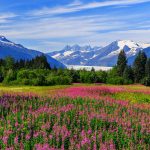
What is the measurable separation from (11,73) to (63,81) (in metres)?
9.88

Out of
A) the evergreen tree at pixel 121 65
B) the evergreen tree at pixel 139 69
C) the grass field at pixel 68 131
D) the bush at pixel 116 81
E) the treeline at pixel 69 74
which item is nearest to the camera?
the grass field at pixel 68 131

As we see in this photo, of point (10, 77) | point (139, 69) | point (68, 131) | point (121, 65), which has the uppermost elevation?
point (121, 65)

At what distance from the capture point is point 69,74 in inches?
3501

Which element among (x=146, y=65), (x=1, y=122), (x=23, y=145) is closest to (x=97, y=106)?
(x=1, y=122)

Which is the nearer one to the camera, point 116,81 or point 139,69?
point 116,81

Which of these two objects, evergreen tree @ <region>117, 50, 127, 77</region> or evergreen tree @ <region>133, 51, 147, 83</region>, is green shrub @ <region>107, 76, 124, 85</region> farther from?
evergreen tree @ <region>117, 50, 127, 77</region>

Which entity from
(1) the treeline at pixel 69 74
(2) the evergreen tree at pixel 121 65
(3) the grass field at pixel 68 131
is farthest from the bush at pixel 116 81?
(3) the grass field at pixel 68 131

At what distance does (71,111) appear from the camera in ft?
57.9

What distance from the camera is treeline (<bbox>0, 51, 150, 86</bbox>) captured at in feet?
229

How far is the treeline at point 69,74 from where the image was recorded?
229 ft

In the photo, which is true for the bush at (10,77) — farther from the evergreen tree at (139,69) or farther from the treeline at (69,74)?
the evergreen tree at (139,69)

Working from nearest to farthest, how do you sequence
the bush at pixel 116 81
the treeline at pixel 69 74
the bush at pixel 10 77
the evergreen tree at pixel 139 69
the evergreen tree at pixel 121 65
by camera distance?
the treeline at pixel 69 74, the bush at pixel 10 77, the bush at pixel 116 81, the evergreen tree at pixel 139 69, the evergreen tree at pixel 121 65

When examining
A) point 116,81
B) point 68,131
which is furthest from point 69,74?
point 68,131

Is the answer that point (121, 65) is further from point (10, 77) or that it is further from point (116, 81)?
point (10, 77)
